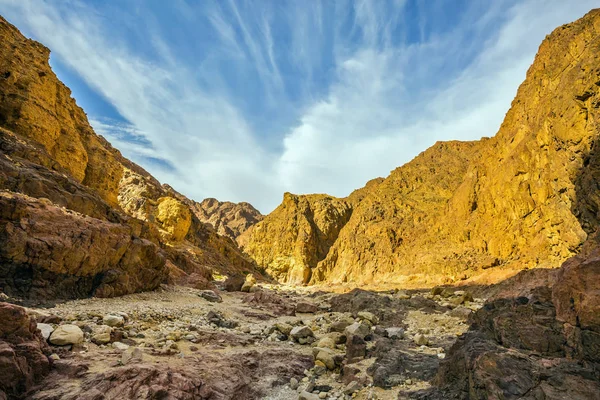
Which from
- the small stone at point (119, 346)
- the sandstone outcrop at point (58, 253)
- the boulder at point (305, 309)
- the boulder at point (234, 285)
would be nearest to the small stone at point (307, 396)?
the small stone at point (119, 346)

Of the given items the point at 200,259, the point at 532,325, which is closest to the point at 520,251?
the point at 532,325

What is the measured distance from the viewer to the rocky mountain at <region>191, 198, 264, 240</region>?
11260 centimetres

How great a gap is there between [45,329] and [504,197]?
32211 millimetres

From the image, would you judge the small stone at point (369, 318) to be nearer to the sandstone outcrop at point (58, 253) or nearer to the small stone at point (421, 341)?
the small stone at point (421, 341)

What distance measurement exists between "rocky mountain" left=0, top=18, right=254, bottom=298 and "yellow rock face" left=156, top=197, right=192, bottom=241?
11.9 meters

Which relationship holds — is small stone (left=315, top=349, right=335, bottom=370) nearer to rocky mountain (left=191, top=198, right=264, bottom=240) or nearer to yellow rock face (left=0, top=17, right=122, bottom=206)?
yellow rock face (left=0, top=17, right=122, bottom=206)

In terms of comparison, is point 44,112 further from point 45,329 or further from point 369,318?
point 369,318

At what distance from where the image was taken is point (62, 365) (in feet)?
15.5

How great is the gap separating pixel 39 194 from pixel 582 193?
18690mm

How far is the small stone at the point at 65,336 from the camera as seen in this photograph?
5270mm

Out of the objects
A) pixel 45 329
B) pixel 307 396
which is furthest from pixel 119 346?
pixel 307 396

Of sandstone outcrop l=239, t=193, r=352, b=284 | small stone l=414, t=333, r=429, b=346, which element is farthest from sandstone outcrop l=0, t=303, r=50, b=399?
sandstone outcrop l=239, t=193, r=352, b=284

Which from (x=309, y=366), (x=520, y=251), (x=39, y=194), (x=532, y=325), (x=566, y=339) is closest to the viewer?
(x=566, y=339)

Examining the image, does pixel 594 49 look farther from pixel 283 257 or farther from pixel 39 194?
pixel 283 257
